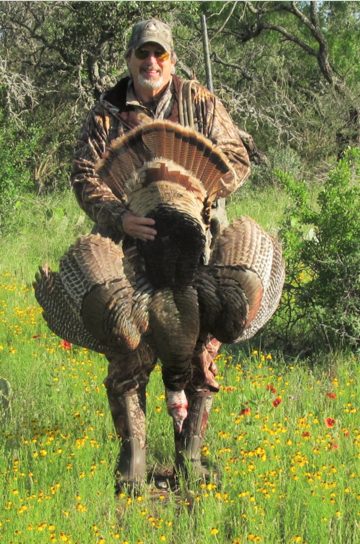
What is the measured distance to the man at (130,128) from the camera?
4262mm

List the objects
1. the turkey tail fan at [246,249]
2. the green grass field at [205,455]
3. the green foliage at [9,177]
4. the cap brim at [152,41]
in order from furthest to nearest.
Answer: the green foliage at [9,177] → the cap brim at [152,41] → the green grass field at [205,455] → the turkey tail fan at [246,249]

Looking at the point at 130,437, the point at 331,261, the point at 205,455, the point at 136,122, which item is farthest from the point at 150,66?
the point at 331,261

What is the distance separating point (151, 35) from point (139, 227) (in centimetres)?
107

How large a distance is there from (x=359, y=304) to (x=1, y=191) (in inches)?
286

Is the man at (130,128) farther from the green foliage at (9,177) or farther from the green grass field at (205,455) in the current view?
the green foliage at (9,177)

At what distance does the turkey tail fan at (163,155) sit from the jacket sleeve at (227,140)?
0.35 m

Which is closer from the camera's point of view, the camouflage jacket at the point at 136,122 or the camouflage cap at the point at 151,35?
the camouflage cap at the point at 151,35

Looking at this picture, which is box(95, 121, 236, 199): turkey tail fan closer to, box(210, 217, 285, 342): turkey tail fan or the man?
the man

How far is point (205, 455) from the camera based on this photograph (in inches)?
199

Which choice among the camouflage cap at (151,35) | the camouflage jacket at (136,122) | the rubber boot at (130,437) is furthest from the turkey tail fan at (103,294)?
the camouflage cap at (151,35)

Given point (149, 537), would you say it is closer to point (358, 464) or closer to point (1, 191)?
point (358, 464)

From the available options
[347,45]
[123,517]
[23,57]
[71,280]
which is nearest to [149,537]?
[123,517]

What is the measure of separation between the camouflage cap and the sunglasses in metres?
0.03

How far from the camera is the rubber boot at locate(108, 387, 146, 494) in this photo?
15.1 ft
